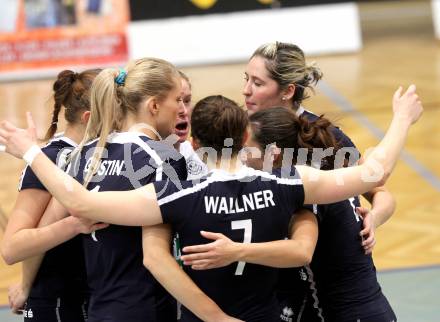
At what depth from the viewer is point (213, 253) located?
8.77 feet

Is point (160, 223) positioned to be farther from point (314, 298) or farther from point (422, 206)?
point (422, 206)

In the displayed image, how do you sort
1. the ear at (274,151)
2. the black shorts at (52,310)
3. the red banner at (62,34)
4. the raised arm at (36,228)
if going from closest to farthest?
1. the raised arm at (36,228)
2. the ear at (274,151)
3. the black shorts at (52,310)
4. the red banner at (62,34)

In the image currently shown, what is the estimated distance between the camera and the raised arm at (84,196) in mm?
2709

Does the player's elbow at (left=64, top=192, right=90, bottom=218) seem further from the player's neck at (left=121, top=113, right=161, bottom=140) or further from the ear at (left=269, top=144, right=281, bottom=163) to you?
the ear at (left=269, top=144, right=281, bottom=163)

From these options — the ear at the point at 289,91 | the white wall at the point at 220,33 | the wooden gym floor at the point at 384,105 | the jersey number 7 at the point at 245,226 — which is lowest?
the wooden gym floor at the point at 384,105

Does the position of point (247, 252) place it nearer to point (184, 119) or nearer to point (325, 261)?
point (325, 261)

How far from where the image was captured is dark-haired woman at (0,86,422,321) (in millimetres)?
2721

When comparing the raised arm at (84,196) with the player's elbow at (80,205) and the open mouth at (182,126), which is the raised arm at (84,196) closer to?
the player's elbow at (80,205)

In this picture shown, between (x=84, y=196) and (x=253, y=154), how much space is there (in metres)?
0.61

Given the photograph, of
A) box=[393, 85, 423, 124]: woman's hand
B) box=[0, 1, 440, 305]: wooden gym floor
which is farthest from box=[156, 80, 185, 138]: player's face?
box=[0, 1, 440, 305]: wooden gym floor

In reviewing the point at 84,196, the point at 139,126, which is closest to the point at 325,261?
the point at 139,126

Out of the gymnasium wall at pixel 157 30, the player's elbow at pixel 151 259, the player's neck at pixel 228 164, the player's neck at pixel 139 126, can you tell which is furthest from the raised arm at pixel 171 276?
the gymnasium wall at pixel 157 30

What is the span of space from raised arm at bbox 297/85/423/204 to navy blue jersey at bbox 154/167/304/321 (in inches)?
2.4

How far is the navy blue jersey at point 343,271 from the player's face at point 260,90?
2.30 ft
